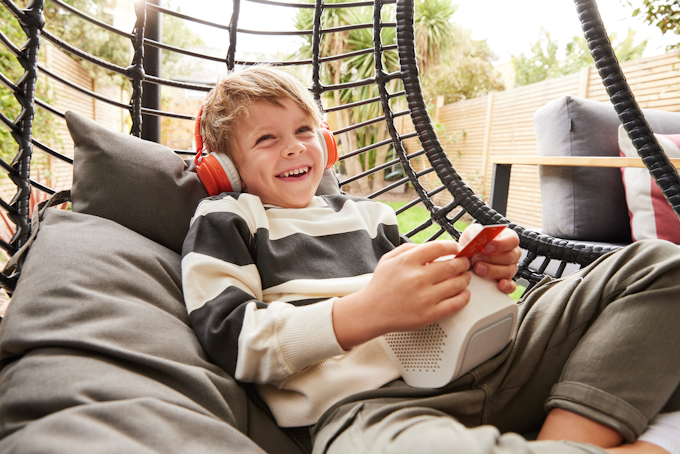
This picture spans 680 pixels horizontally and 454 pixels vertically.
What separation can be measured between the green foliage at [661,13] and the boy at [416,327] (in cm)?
259

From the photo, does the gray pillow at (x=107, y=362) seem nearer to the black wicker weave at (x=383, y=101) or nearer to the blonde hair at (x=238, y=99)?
the black wicker weave at (x=383, y=101)

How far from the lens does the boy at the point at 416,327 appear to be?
54 centimetres

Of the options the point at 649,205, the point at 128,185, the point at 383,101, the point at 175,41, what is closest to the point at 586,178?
the point at 649,205

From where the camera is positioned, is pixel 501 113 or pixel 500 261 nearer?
pixel 500 261

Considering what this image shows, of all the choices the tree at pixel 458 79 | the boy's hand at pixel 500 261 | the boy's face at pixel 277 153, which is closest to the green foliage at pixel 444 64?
the tree at pixel 458 79

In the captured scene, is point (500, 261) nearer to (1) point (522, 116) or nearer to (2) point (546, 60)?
(1) point (522, 116)

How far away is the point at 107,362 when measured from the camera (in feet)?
1.70

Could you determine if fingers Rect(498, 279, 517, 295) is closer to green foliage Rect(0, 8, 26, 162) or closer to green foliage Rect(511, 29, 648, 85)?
green foliage Rect(0, 8, 26, 162)

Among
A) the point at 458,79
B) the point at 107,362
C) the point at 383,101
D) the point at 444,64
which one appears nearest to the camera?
the point at 107,362

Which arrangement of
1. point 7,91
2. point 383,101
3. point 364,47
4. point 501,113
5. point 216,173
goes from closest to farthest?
point 216,173 → point 383,101 → point 7,91 → point 501,113 → point 364,47

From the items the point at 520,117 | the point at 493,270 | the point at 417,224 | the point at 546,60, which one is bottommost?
the point at 417,224

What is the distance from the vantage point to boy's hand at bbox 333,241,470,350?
0.58m

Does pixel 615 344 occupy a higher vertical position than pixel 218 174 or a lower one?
lower

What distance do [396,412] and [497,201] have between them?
155 centimetres
